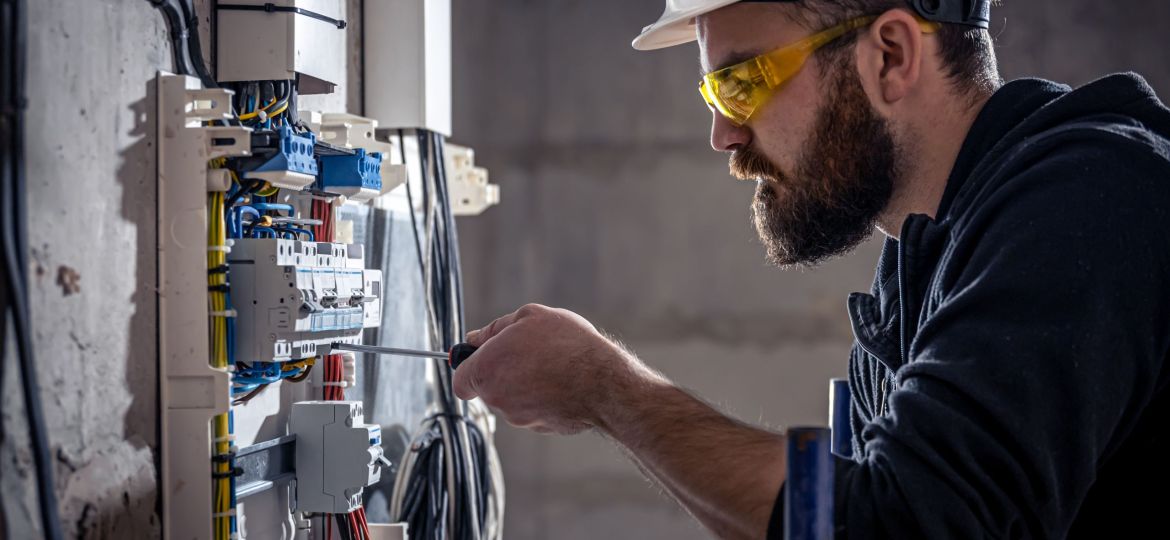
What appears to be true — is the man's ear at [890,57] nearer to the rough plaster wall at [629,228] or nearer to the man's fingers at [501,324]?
the man's fingers at [501,324]

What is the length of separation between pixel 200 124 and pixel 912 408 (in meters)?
0.79

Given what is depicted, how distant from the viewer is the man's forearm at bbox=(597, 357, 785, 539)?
0.84 metres

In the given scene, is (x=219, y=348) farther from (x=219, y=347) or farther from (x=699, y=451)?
(x=699, y=451)

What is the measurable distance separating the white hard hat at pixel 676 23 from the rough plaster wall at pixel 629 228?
116 cm

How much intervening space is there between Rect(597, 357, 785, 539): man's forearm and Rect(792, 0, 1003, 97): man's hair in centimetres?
41

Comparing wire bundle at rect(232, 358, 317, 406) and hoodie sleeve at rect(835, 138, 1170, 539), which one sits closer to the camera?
hoodie sleeve at rect(835, 138, 1170, 539)

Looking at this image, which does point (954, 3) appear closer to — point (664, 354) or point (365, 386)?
point (365, 386)

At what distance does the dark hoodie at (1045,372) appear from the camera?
29.5 inches

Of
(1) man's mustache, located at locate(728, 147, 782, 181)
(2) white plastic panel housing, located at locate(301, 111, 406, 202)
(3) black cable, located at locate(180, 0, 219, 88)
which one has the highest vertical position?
(3) black cable, located at locate(180, 0, 219, 88)

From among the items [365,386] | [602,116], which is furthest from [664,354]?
[365,386]

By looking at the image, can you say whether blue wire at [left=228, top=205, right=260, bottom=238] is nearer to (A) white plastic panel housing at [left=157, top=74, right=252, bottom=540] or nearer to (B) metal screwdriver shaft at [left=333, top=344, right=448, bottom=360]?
(A) white plastic panel housing at [left=157, top=74, right=252, bottom=540]

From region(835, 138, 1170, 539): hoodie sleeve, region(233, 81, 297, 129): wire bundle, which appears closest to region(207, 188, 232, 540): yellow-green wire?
region(233, 81, 297, 129): wire bundle

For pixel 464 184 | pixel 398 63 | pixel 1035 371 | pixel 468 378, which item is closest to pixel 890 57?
pixel 1035 371

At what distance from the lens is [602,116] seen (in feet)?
8.42
